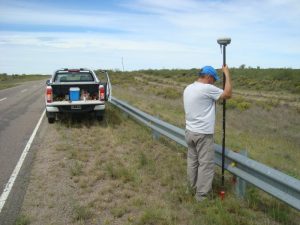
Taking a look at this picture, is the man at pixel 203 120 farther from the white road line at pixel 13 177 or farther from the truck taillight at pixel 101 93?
the truck taillight at pixel 101 93

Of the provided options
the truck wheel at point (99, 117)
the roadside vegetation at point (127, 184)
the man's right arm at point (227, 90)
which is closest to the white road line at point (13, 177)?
the roadside vegetation at point (127, 184)

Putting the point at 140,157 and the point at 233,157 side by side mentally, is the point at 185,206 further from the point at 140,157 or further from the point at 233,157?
the point at 140,157

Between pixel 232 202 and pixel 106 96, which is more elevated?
pixel 106 96

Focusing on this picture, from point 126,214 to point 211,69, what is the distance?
234 cm

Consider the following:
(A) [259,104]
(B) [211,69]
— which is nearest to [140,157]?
(B) [211,69]

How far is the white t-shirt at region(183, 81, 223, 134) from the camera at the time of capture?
5.93 meters

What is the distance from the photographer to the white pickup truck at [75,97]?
13.2 metres

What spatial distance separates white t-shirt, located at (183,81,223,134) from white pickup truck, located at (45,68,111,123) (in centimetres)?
751

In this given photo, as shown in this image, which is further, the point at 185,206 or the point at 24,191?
the point at 24,191

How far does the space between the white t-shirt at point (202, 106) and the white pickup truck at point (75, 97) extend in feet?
24.6

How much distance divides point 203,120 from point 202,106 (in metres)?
0.21

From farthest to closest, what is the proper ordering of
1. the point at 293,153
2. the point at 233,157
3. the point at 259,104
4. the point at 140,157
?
the point at 259,104, the point at 293,153, the point at 140,157, the point at 233,157

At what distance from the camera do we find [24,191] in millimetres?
6836

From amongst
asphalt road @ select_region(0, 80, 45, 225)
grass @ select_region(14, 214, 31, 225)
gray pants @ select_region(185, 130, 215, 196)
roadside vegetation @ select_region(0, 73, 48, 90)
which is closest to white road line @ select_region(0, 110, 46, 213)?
asphalt road @ select_region(0, 80, 45, 225)
